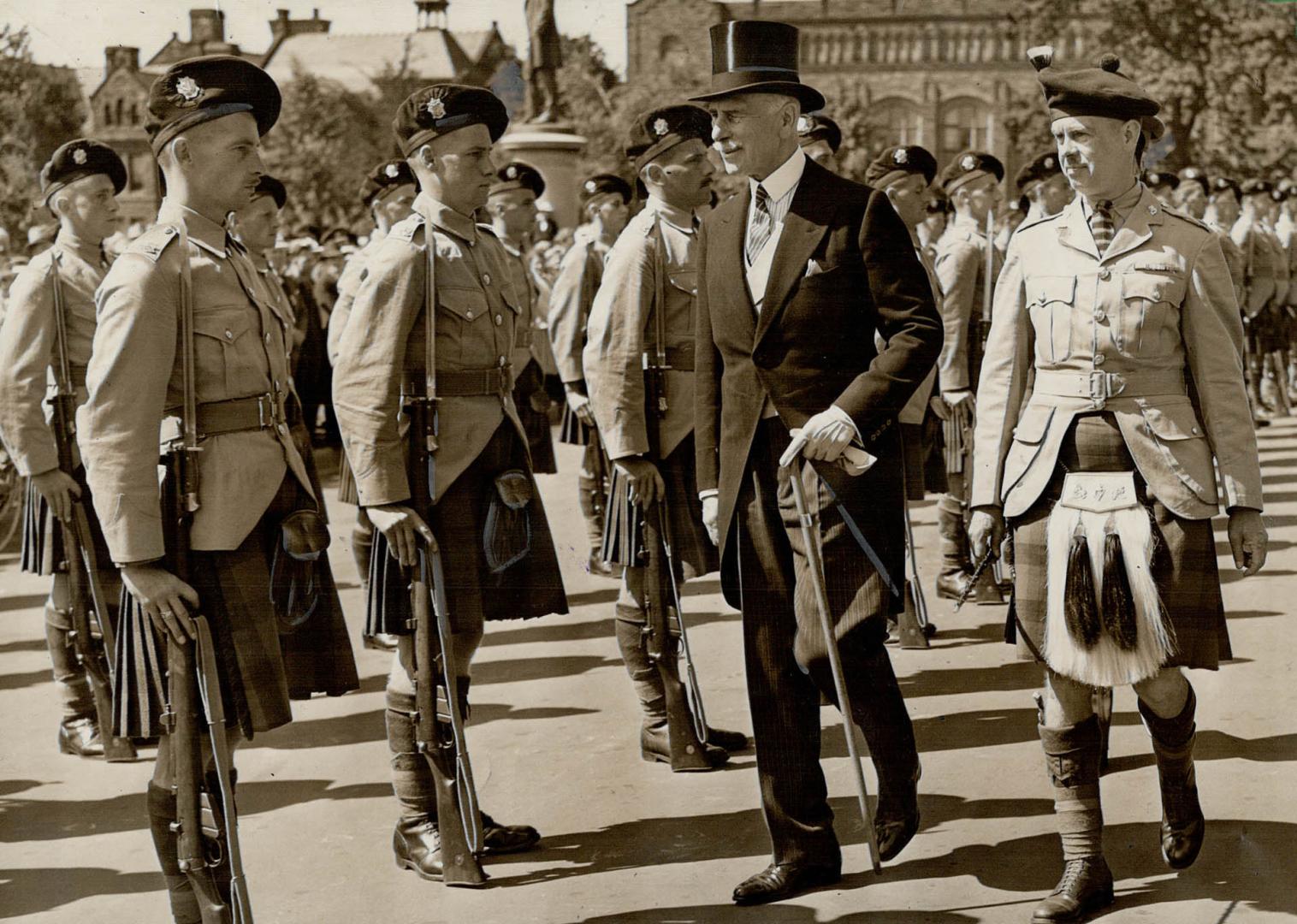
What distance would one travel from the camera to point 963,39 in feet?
152

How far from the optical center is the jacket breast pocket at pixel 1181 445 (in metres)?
4.77

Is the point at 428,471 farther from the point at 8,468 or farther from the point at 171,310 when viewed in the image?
the point at 8,468

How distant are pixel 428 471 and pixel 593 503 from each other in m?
5.89

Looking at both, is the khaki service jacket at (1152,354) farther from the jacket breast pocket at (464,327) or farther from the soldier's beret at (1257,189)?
the soldier's beret at (1257,189)

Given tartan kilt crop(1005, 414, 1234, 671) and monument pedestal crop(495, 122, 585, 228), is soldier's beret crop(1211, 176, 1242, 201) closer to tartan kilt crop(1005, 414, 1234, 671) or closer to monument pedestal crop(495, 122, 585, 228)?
monument pedestal crop(495, 122, 585, 228)

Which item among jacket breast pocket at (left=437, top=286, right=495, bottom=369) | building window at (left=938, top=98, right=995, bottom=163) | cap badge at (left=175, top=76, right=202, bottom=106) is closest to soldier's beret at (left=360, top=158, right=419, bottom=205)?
jacket breast pocket at (left=437, top=286, right=495, bottom=369)

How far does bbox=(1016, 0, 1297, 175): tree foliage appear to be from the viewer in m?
31.6

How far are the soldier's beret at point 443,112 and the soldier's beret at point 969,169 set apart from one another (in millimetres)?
5052

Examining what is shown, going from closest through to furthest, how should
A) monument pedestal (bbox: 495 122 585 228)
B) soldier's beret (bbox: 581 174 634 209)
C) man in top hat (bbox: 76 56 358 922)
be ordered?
man in top hat (bbox: 76 56 358 922)
soldier's beret (bbox: 581 174 634 209)
monument pedestal (bbox: 495 122 585 228)

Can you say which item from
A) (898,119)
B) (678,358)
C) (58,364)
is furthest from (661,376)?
(898,119)

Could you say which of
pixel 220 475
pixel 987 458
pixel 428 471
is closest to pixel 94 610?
pixel 428 471

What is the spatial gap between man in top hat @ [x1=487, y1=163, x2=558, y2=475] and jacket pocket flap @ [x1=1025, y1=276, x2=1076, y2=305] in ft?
9.77

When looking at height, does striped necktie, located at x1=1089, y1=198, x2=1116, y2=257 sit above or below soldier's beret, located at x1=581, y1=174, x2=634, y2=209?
below

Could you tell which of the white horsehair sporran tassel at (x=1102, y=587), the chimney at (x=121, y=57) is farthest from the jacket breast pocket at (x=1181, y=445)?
the chimney at (x=121, y=57)
